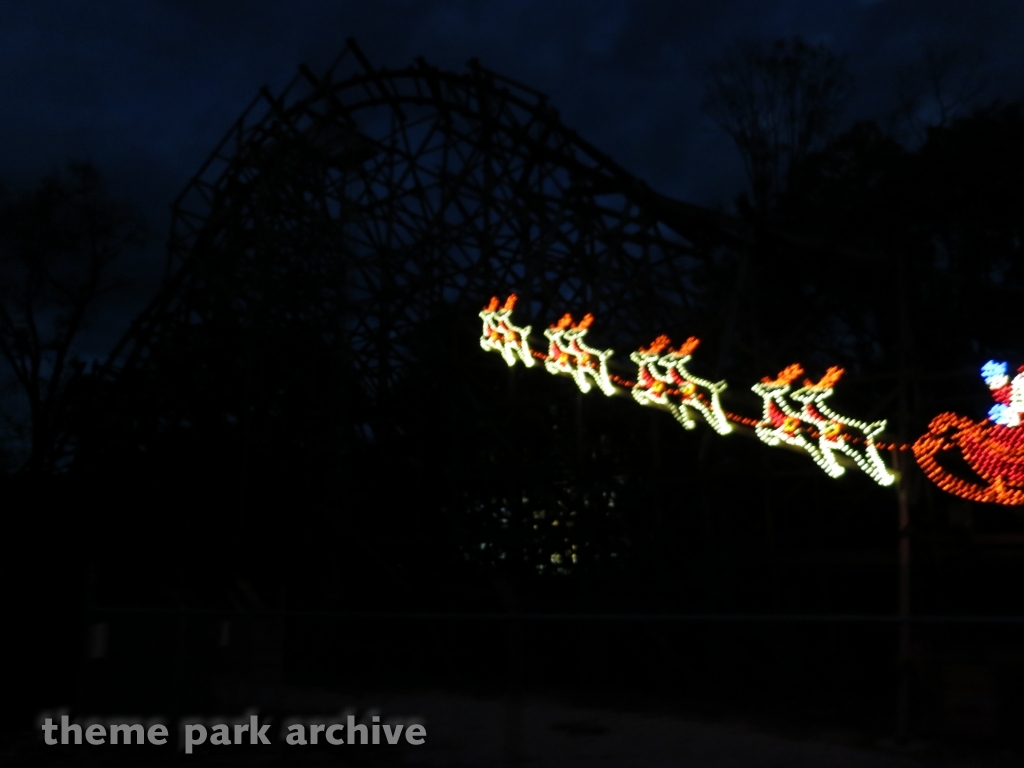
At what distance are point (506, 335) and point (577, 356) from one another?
1.33 m

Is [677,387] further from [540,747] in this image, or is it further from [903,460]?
[540,747]

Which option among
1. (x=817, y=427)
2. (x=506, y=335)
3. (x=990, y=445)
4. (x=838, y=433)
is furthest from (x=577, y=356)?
(x=990, y=445)

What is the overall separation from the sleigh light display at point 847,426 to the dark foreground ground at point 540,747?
282 cm

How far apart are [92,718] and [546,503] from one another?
20.9 ft

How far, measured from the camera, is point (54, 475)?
864 inches

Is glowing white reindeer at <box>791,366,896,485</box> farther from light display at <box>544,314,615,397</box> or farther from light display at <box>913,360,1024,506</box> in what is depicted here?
light display at <box>544,314,615,397</box>

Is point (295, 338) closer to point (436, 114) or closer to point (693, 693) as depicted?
point (436, 114)

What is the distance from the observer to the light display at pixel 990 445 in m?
8.90

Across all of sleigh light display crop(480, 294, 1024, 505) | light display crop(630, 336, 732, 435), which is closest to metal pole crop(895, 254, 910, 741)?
sleigh light display crop(480, 294, 1024, 505)

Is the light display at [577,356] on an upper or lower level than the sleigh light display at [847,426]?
upper

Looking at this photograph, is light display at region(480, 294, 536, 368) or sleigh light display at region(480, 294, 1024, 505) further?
light display at region(480, 294, 536, 368)

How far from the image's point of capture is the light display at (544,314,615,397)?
37.5ft

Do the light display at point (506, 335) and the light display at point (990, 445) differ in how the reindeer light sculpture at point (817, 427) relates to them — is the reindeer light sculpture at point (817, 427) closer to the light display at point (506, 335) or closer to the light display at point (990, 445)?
the light display at point (990, 445)

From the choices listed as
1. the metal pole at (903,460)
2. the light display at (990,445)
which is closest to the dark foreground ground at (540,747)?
the metal pole at (903,460)
